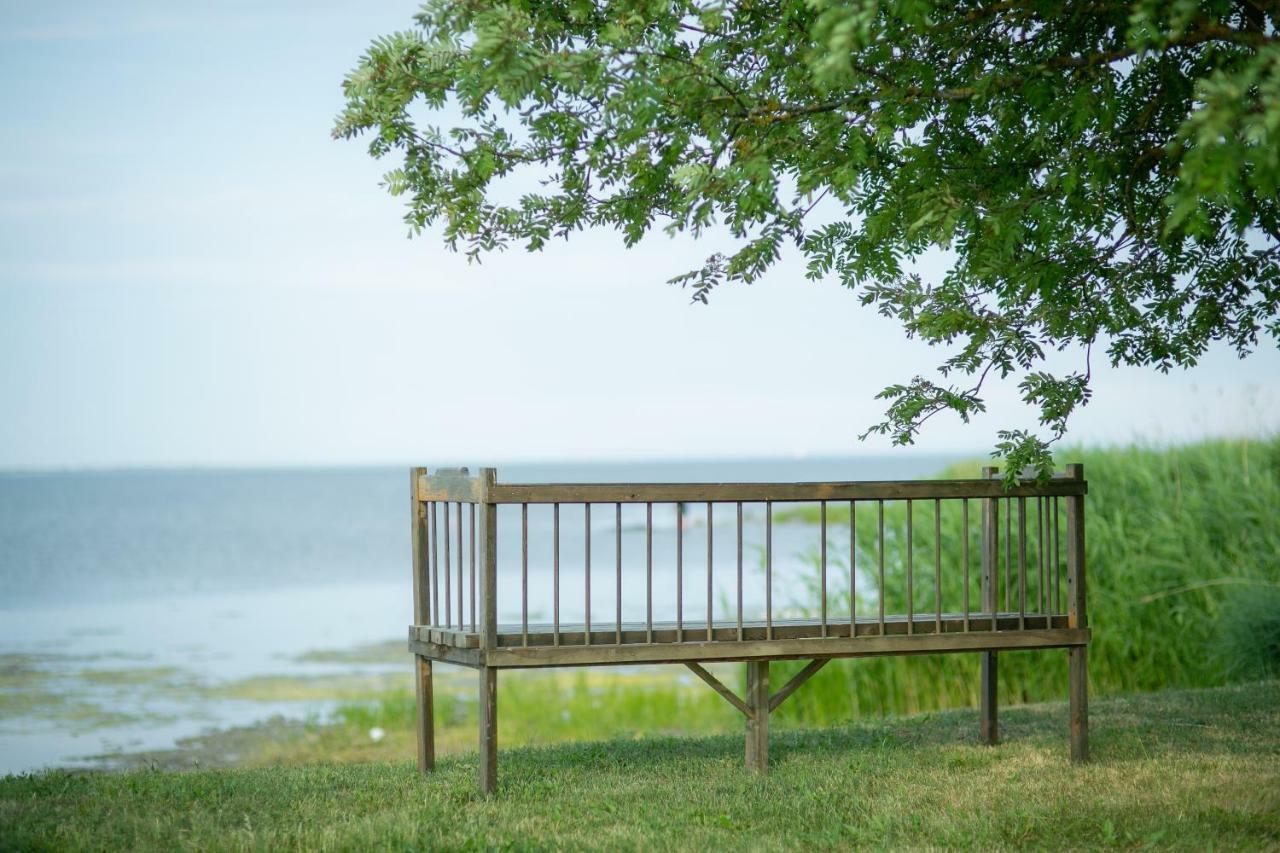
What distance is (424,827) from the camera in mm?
5453

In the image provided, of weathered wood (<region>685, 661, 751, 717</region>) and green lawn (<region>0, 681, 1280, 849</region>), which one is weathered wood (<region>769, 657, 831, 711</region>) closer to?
weathered wood (<region>685, 661, 751, 717</region>)

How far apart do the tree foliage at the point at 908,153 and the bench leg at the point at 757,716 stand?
4.55 feet

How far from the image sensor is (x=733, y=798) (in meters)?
6.11

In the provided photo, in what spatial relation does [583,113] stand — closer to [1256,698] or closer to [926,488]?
[926,488]

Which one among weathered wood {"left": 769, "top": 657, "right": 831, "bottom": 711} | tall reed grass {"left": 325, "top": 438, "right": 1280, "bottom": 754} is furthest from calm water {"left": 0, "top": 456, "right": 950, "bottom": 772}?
weathered wood {"left": 769, "top": 657, "right": 831, "bottom": 711}

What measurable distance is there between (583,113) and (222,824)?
140 inches

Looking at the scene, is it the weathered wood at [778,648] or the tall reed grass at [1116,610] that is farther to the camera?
the tall reed grass at [1116,610]

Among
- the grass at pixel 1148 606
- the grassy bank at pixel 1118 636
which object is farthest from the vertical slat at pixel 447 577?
the grass at pixel 1148 606

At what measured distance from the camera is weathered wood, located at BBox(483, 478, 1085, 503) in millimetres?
6207

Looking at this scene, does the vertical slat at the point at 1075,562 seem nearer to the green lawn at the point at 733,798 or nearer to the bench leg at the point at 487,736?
the green lawn at the point at 733,798

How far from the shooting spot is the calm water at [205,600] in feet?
48.3

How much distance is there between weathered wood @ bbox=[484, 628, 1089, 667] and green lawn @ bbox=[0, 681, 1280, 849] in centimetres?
61

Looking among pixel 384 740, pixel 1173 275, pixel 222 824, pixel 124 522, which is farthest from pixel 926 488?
pixel 124 522

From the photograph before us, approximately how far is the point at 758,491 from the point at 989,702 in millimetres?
2096
